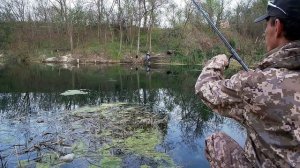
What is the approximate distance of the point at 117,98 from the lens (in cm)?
1009

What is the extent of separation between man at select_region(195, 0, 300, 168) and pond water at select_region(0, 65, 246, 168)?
9.92ft

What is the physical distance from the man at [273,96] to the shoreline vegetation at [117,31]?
23501 millimetres

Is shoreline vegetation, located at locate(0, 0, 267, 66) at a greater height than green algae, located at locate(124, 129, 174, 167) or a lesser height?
greater

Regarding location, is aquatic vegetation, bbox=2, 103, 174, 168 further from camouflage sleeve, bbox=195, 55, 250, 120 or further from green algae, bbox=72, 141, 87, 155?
camouflage sleeve, bbox=195, 55, 250, 120

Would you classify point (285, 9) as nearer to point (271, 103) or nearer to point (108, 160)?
point (271, 103)

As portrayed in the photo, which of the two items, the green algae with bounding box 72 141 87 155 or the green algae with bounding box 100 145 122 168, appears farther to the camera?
the green algae with bounding box 72 141 87 155

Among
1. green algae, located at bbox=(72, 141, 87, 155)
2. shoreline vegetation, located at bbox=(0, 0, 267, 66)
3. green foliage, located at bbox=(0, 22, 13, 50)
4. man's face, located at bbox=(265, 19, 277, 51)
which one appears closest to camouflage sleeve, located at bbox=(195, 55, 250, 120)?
man's face, located at bbox=(265, 19, 277, 51)

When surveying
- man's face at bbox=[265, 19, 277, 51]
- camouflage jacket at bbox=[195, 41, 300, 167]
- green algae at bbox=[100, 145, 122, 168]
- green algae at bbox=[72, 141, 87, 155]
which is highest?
man's face at bbox=[265, 19, 277, 51]

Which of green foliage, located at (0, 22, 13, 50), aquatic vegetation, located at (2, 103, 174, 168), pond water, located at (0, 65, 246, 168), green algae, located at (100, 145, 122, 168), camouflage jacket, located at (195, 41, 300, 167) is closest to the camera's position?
camouflage jacket, located at (195, 41, 300, 167)

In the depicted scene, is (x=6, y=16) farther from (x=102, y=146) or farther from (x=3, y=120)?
(x=102, y=146)

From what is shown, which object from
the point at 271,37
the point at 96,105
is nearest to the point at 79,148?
the point at 96,105

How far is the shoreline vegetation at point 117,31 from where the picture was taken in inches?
1054

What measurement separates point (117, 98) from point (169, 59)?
16744mm

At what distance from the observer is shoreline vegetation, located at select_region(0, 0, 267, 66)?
26781 mm
